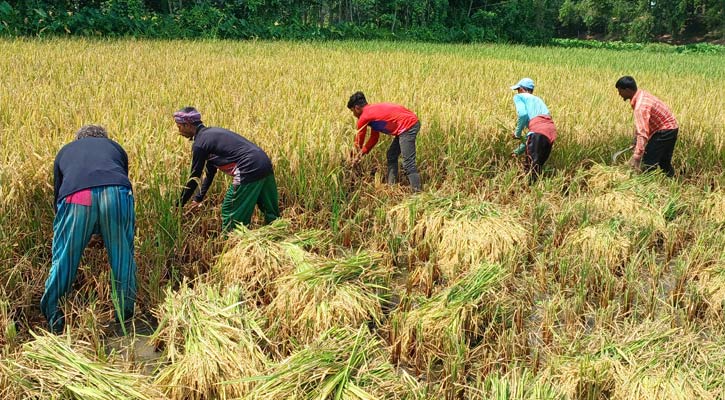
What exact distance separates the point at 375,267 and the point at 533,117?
2669 millimetres

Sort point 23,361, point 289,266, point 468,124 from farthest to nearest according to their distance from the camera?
point 468,124 → point 289,266 → point 23,361

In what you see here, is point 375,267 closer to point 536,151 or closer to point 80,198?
point 80,198

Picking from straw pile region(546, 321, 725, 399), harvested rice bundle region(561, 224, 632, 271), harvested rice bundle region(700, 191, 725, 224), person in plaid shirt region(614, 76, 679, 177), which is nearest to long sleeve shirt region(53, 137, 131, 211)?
straw pile region(546, 321, 725, 399)

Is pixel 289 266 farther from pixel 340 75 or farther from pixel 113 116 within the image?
pixel 340 75

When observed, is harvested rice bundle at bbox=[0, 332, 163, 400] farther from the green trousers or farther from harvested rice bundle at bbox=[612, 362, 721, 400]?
harvested rice bundle at bbox=[612, 362, 721, 400]

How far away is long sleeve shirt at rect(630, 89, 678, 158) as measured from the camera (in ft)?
15.5

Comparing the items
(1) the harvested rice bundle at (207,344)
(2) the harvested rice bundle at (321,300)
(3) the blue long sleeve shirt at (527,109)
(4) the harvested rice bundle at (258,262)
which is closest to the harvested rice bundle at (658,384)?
(2) the harvested rice bundle at (321,300)

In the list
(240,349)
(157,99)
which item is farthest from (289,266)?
(157,99)

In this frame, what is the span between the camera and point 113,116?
4723 mm

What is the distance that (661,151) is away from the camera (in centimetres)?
507

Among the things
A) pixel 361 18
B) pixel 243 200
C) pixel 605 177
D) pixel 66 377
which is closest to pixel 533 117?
pixel 605 177

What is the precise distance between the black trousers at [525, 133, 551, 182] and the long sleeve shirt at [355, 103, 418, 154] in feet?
4.06

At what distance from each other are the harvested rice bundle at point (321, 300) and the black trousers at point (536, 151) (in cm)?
260

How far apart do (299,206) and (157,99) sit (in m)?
2.72
